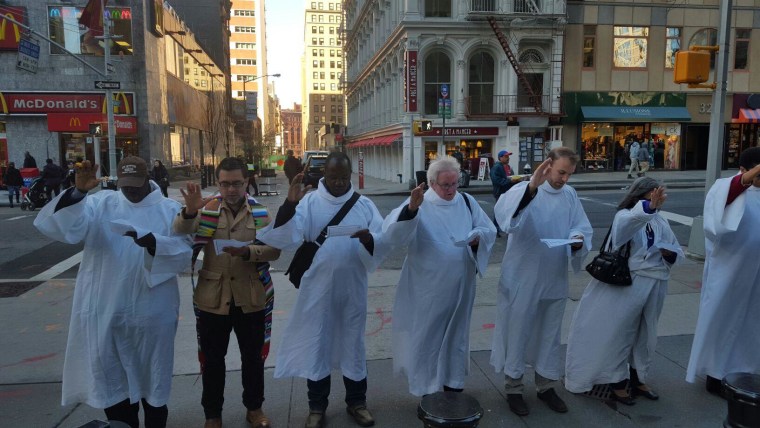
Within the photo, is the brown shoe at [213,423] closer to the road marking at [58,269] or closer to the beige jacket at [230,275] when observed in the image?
the beige jacket at [230,275]

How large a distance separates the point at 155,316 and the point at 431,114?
87.9 ft

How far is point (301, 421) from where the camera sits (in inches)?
149

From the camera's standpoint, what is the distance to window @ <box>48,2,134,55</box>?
965 inches

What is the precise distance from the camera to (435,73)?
94.4ft

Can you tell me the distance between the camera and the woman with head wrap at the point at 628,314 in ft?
12.9

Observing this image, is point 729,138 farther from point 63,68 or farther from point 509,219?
point 63,68

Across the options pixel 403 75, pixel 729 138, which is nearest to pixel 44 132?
pixel 403 75

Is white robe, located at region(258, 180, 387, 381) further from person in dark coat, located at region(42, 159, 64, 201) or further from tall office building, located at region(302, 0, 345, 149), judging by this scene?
tall office building, located at region(302, 0, 345, 149)

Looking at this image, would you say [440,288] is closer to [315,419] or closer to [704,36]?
[315,419]

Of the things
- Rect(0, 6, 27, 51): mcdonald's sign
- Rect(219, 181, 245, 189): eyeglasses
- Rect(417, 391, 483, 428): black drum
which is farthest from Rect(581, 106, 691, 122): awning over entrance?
Rect(417, 391, 483, 428): black drum

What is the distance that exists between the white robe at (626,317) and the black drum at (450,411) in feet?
5.98

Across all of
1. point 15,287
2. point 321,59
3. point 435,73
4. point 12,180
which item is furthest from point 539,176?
point 321,59

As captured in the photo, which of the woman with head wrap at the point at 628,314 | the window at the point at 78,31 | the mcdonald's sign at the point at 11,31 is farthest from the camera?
the window at the point at 78,31

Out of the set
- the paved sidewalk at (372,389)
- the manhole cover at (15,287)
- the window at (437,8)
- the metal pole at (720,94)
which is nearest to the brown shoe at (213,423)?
the paved sidewalk at (372,389)
